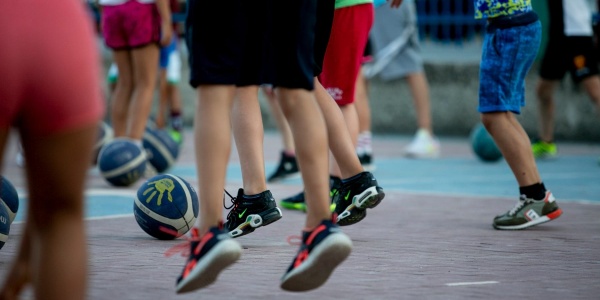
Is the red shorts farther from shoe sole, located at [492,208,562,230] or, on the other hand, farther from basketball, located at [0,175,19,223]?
basketball, located at [0,175,19,223]

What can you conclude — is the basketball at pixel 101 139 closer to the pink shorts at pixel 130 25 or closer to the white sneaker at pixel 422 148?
the pink shorts at pixel 130 25

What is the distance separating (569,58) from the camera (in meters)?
12.2

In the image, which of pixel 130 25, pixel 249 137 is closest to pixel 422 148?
pixel 130 25

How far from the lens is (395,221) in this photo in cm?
718

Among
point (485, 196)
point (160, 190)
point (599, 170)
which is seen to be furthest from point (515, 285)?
point (599, 170)

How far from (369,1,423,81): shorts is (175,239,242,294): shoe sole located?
971cm

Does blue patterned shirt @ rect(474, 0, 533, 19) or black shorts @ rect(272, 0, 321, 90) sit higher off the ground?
black shorts @ rect(272, 0, 321, 90)

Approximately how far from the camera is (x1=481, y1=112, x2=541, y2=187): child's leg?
6.75 metres

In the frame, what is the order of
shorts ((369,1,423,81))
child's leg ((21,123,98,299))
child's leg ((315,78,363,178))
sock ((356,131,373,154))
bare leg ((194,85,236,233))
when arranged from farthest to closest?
shorts ((369,1,423,81)) → sock ((356,131,373,154)) → child's leg ((315,78,363,178)) → bare leg ((194,85,236,233)) → child's leg ((21,123,98,299))

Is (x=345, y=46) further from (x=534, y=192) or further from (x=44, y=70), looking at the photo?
(x=44, y=70)

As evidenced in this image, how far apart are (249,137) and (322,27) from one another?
2.23 ft

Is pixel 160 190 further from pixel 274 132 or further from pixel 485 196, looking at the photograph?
pixel 274 132

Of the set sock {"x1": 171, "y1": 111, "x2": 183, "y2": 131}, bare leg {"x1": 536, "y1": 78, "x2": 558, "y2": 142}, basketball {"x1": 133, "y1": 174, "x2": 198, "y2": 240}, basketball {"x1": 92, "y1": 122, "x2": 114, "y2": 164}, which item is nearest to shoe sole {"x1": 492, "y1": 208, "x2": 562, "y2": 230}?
basketball {"x1": 133, "y1": 174, "x2": 198, "y2": 240}

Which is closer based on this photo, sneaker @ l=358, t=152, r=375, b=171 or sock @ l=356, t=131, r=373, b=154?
sock @ l=356, t=131, r=373, b=154
